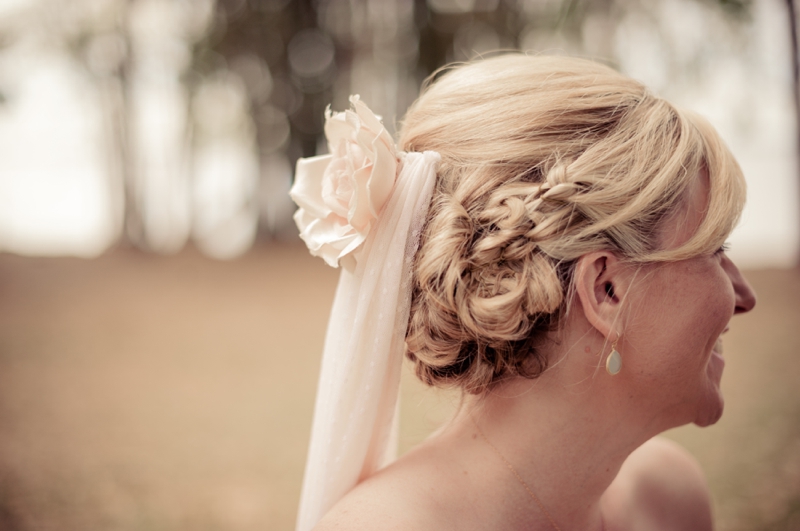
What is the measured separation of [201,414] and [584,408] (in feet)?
19.7

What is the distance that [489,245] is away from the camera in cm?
145

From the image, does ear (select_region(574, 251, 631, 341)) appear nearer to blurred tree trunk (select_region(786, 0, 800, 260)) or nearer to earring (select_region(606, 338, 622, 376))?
earring (select_region(606, 338, 622, 376))

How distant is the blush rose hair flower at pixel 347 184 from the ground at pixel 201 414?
0.64 meters

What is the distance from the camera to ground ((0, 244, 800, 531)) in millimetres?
4629

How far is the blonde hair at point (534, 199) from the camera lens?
4.77ft

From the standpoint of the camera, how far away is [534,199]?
4.81 ft

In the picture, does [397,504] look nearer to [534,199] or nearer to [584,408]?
[584,408]

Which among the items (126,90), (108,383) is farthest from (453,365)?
(126,90)

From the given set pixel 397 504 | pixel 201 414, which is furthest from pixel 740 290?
pixel 201 414

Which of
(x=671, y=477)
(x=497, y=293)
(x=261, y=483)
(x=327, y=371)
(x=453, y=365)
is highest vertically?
(x=497, y=293)

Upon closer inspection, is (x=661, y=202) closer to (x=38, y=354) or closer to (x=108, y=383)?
(x=108, y=383)

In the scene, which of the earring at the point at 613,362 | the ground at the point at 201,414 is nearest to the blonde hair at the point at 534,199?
the earring at the point at 613,362

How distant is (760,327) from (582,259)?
849cm

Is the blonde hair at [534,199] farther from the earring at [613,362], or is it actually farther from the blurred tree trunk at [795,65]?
the blurred tree trunk at [795,65]
